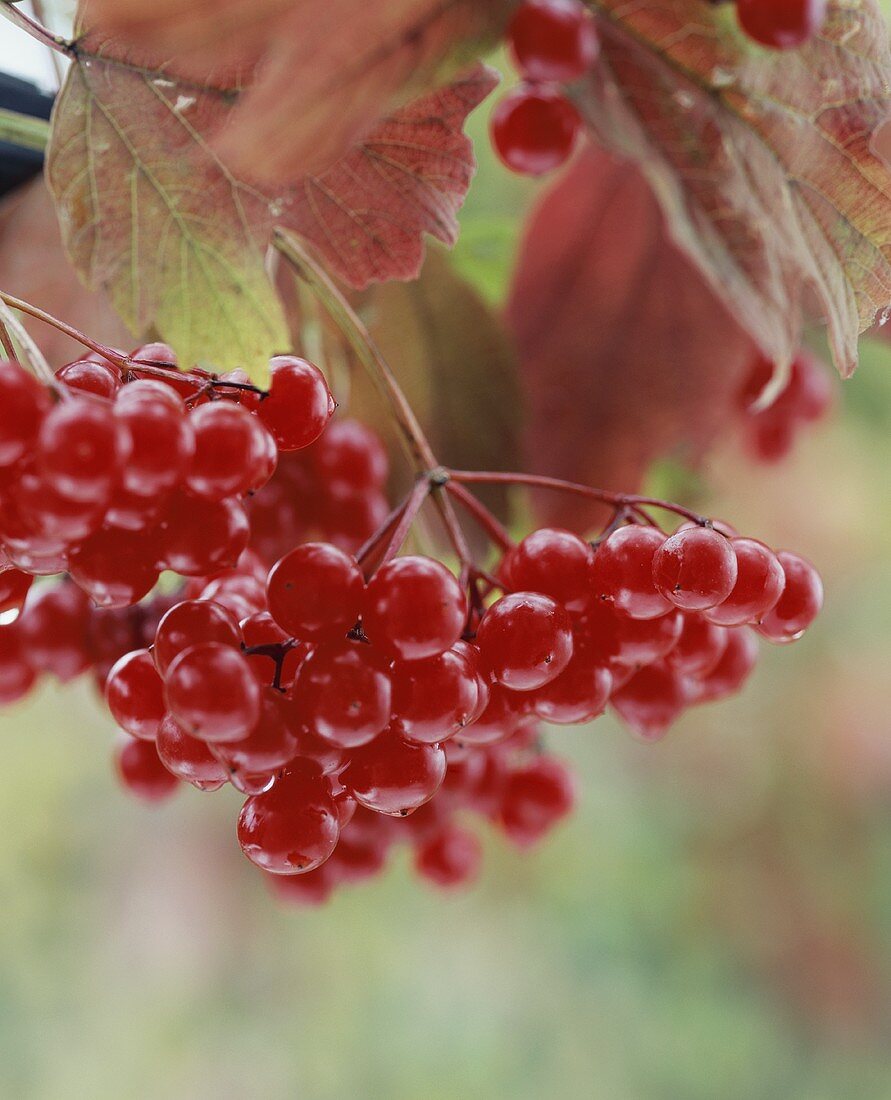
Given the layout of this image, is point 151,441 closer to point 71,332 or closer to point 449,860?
point 71,332

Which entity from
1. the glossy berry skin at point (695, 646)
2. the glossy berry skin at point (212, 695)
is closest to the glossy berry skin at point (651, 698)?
the glossy berry skin at point (695, 646)

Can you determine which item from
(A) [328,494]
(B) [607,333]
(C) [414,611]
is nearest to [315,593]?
(C) [414,611]

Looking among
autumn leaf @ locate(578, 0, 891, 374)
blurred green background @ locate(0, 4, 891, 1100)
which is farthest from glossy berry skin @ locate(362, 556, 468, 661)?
blurred green background @ locate(0, 4, 891, 1100)

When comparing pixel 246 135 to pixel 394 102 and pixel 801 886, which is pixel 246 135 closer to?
pixel 394 102

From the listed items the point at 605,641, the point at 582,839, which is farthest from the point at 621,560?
the point at 582,839

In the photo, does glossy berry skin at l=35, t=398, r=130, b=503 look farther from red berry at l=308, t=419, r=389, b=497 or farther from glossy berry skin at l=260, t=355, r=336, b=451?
red berry at l=308, t=419, r=389, b=497
